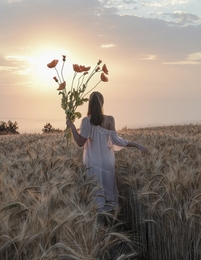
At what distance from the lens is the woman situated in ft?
17.0

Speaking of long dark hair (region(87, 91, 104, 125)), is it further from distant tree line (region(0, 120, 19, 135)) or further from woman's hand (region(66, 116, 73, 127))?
distant tree line (region(0, 120, 19, 135))

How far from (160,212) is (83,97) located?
2.17 m

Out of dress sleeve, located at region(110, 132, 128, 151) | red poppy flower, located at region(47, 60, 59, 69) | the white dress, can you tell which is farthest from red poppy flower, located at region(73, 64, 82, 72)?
dress sleeve, located at region(110, 132, 128, 151)

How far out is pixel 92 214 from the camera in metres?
2.97

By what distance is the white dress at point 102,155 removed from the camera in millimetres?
5215

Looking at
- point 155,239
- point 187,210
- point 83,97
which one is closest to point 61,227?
point 187,210

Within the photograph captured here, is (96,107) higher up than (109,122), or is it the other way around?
(96,107)

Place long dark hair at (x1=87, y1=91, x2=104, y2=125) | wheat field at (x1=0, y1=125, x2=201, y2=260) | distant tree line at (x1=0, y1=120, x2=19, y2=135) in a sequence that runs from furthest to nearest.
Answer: distant tree line at (x1=0, y1=120, x2=19, y2=135) → long dark hair at (x1=87, y1=91, x2=104, y2=125) → wheat field at (x1=0, y1=125, x2=201, y2=260)

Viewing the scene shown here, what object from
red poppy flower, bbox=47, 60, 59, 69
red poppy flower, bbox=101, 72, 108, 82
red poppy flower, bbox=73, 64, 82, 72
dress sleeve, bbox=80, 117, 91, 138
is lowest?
dress sleeve, bbox=80, 117, 91, 138

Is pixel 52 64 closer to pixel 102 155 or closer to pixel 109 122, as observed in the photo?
pixel 109 122

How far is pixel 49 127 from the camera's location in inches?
1032

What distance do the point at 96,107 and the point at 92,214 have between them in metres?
2.23

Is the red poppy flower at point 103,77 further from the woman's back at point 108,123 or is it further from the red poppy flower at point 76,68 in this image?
the woman's back at point 108,123

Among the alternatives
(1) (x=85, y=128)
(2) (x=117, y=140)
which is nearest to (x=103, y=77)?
(1) (x=85, y=128)
